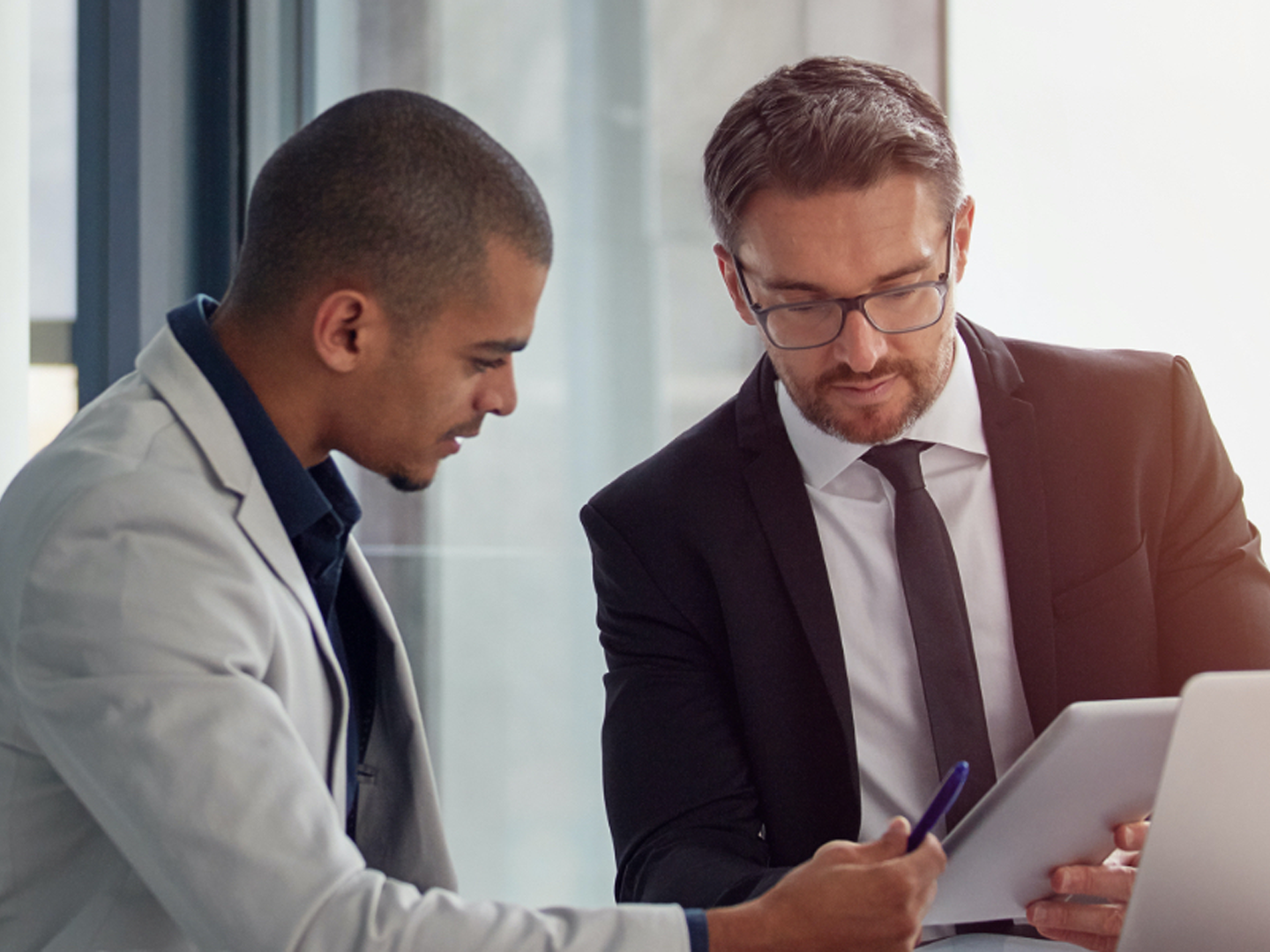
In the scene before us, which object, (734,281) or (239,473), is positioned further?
(734,281)

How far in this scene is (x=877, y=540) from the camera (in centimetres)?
140

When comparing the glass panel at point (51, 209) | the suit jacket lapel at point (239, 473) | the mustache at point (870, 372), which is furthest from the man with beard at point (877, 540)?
the glass panel at point (51, 209)

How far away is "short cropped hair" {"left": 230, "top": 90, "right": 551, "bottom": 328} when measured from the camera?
3.54ft

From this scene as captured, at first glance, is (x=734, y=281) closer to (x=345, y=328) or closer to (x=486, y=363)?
(x=486, y=363)

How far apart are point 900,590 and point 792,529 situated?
0.49 feet

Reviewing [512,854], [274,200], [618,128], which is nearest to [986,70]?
[618,128]

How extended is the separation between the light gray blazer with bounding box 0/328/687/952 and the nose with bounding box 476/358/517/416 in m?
0.26

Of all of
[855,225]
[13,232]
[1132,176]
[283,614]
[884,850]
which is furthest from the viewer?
[1132,176]

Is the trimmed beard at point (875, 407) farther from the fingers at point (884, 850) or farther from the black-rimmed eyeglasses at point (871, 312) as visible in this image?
the fingers at point (884, 850)

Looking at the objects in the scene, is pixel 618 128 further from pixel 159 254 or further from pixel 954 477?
pixel 954 477

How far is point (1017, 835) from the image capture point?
0.95 m

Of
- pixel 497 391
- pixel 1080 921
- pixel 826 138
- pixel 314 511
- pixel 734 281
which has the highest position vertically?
pixel 826 138

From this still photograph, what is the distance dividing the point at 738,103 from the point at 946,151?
279 millimetres

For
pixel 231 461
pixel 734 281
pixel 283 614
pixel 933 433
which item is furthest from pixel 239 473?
pixel 933 433
